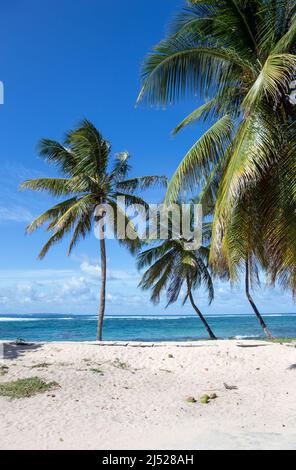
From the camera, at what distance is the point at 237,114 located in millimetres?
9539

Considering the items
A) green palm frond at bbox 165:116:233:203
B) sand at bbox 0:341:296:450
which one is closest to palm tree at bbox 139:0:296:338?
green palm frond at bbox 165:116:233:203

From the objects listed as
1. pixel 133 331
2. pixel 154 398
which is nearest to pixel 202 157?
→ pixel 154 398

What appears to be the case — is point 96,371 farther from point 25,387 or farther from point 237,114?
point 237,114

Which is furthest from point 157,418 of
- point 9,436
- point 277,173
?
point 277,173

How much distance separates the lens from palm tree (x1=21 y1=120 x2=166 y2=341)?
55.7 feet

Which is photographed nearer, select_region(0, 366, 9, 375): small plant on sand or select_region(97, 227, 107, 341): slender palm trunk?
select_region(0, 366, 9, 375): small plant on sand

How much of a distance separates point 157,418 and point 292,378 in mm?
4718

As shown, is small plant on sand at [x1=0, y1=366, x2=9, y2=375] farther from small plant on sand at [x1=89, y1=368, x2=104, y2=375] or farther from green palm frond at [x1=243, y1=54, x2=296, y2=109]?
green palm frond at [x1=243, y1=54, x2=296, y2=109]

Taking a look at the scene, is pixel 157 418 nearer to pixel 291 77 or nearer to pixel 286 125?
pixel 286 125

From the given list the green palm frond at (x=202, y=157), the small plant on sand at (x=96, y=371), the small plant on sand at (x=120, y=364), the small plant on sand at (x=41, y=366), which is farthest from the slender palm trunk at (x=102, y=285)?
the green palm frond at (x=202, y=157)

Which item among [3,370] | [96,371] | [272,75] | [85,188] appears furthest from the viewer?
[85,188]

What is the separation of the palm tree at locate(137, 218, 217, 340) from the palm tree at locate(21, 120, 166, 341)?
429cm

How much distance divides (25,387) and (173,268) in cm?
1407

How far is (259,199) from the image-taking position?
898 cm
